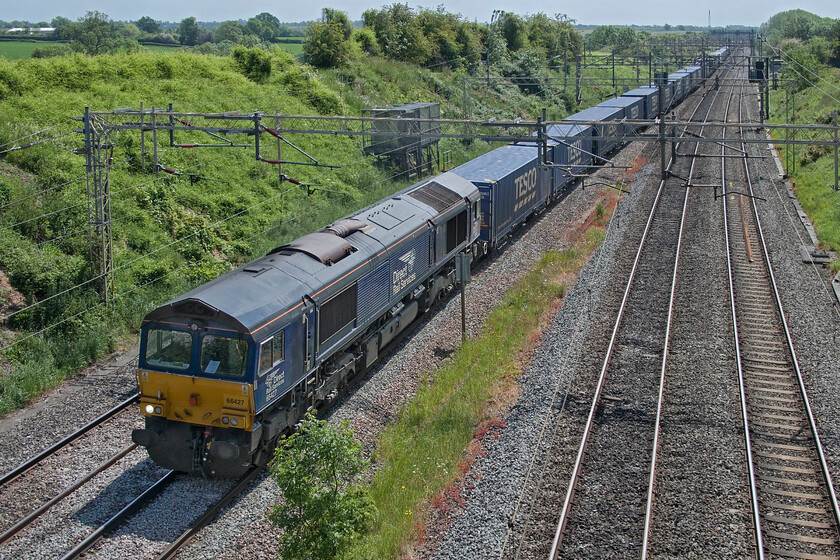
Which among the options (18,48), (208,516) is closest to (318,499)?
(208,516)

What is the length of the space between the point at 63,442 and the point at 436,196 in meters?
11.2

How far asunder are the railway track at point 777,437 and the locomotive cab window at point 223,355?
313 inches

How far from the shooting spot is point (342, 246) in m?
15.4

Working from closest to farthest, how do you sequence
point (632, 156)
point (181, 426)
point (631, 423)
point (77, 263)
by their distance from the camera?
point (181, 426) → point (631, 423) → point (77, 263) → point (632, 156)

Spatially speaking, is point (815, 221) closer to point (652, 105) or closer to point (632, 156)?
point (632, 156)

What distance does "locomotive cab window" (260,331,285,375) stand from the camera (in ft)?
40.1

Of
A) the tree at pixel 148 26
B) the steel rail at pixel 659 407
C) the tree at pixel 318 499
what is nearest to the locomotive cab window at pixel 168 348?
the tree at pixel 318 499

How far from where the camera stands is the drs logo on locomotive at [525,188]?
27219 mm

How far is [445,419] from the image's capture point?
14.9 m

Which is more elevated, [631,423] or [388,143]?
[388,143]

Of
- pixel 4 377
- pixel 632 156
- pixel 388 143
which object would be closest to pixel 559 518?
pixel 4 377

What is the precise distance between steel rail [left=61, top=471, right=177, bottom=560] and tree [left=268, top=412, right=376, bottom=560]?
119 inches

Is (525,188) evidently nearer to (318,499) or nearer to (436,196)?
(436,196)

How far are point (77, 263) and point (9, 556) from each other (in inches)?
434
